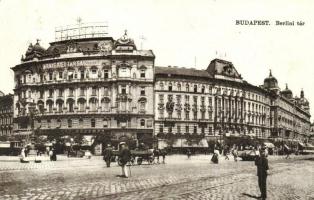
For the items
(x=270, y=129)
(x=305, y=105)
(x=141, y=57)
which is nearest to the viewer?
(x=141, y=57)

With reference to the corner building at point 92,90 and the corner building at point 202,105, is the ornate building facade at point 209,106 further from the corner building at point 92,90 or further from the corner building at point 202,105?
the corner building at point 92,90

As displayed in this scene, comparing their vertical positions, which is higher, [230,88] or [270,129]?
[230,88]

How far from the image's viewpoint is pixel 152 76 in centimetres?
5669

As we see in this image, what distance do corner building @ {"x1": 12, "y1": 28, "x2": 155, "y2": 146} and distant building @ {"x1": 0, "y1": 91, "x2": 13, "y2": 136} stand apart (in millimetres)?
11796

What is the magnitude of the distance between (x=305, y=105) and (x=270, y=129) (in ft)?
153

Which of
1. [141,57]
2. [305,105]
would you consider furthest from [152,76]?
[305,105]

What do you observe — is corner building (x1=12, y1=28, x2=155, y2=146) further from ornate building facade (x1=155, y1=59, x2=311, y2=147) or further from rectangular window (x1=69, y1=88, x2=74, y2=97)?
ornate building facade (x1=155, y1=59, x2=311, y2=147)

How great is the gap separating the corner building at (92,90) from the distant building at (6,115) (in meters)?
11.8

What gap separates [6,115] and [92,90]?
867 inches

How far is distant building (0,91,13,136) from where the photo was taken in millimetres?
68562

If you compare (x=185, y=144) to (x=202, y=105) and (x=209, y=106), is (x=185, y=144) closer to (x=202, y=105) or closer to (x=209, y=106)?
(x=202, y=105)

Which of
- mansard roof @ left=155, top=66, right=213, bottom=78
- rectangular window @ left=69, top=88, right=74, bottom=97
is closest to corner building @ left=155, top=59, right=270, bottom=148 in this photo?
mansard roof @ left=155, top=66, right=213, bottom=78

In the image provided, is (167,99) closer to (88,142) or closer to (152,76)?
(152,76)

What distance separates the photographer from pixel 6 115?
2731 inches
